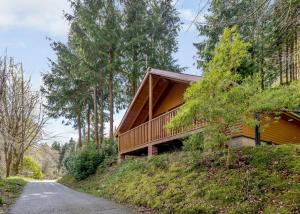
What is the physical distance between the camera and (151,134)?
15.5 m

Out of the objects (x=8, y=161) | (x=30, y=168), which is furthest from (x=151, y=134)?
(x=30, y=168)

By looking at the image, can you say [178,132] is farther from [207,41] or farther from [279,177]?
[207,41]

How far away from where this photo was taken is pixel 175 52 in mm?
25156

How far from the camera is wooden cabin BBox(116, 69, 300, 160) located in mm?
12484

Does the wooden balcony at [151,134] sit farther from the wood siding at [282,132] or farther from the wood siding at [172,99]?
the wood siding at [282,132]

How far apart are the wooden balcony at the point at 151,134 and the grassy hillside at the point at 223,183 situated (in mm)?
1596

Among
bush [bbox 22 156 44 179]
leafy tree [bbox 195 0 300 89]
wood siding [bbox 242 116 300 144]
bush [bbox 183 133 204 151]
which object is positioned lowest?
bush [bbox 22 156 44 179]

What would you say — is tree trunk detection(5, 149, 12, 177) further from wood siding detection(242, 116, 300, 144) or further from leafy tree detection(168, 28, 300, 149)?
leafy tree detection(168, 28, 300, 149)

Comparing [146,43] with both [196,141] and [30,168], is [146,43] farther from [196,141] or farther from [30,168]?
[30,168]

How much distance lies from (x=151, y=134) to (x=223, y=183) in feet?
26.3

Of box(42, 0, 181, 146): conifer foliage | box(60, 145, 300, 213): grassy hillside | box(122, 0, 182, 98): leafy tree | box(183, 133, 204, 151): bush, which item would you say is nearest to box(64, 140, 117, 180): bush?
box(42, 0, 181, 146): conifer foliage

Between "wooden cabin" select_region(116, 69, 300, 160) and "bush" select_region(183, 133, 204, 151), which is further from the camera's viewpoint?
"wooden cabin" select_region(116, 69, 300, 160)

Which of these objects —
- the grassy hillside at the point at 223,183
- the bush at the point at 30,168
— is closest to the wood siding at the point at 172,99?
the grassy hillside at the point at 223,183

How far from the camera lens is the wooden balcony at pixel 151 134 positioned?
13.0 metres
